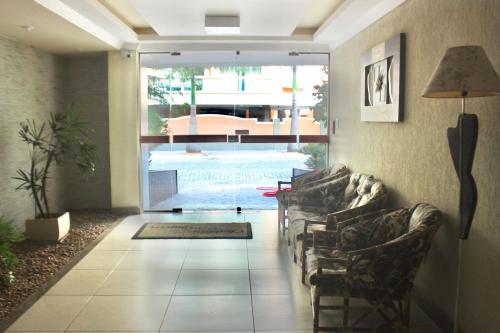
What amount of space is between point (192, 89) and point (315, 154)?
2.35 meters

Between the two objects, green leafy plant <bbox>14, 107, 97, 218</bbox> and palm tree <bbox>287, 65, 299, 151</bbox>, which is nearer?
green leafy plant <bbox>14, 107, 97, 218</bbox>

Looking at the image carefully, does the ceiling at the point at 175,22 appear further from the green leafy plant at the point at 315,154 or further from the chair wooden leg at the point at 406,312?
the chair wooden leg at the point at 406,312

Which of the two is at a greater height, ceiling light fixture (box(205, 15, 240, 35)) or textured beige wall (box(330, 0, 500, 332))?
ceiling light fixture (box(205, 15, 240, 35))

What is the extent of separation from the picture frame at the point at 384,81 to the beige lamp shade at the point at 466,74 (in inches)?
64.7

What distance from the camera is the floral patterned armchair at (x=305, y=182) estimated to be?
611 cm

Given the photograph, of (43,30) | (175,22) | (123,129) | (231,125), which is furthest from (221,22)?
(123,129)

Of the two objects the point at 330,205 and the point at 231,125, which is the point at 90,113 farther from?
the point at 330,205

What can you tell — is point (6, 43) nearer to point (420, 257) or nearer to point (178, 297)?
point (178, 297)

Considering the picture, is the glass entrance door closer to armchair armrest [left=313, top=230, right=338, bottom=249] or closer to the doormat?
the doormat

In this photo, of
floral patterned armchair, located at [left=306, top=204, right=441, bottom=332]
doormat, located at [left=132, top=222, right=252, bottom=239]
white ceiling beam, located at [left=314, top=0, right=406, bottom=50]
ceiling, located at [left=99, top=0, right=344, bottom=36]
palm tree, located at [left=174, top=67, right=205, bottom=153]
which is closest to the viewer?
floral patterned armchair, located at [left=306, top=204, right=441, bottom=332]

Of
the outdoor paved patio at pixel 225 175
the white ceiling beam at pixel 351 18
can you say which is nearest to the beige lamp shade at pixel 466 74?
the white ceiling beam at pixel 351 18

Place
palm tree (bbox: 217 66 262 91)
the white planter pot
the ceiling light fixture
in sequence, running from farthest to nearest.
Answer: palm tree (bbox: 217 66 262 91)
the white planter pot
the ceiling light fixture

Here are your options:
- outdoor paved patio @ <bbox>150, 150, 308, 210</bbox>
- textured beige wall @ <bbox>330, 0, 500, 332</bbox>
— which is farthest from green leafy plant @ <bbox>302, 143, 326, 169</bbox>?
textured beige wall @ <bbox>330, 0, 500, 332</bbox>

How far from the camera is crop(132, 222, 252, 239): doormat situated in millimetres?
6266
